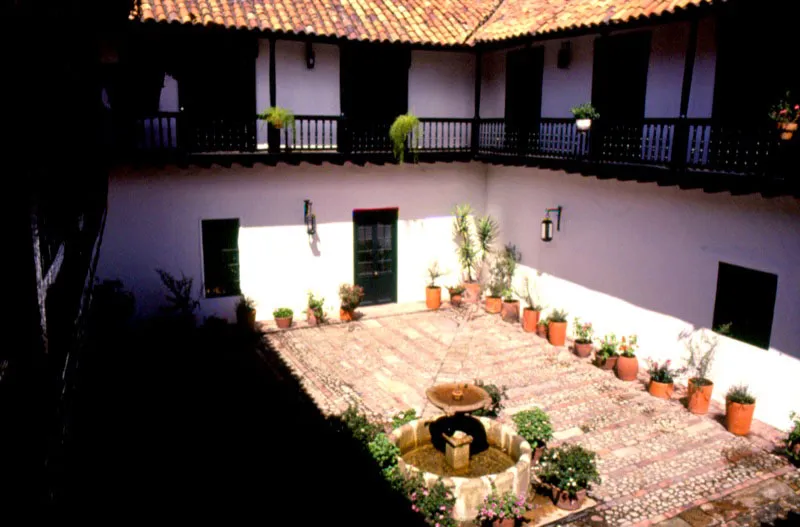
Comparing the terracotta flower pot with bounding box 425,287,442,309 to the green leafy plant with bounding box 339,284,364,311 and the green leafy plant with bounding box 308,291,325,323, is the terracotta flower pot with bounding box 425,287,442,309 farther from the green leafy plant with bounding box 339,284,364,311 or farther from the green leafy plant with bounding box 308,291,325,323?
the green leafy plant with bounding box 308,291,325,323

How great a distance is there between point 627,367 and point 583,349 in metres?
1.35

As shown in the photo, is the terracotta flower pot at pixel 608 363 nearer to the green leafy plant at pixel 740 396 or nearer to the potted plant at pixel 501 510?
the green leafy plant at pixel 740 396

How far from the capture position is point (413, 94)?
16.5m

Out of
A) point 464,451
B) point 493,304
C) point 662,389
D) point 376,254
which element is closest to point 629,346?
point 662,389

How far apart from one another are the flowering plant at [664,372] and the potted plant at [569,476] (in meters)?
4.16

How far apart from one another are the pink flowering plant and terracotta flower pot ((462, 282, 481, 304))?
984cm

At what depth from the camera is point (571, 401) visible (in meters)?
11.4

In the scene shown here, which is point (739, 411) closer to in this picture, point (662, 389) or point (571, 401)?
point (662, 389)

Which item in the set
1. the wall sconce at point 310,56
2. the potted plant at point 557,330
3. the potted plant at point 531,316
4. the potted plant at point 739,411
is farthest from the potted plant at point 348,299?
the potted plant at point 739,411

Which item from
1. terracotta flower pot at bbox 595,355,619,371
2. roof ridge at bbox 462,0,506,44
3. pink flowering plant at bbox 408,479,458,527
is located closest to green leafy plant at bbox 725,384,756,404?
terracotta flower pot at bbox 595,355,619,371

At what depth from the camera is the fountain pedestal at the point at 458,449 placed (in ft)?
27.6

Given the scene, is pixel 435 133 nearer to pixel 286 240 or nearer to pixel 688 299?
pixel 286 240

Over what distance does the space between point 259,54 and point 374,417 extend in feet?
29.3

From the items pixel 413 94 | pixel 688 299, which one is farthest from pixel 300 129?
pixel 688 299
